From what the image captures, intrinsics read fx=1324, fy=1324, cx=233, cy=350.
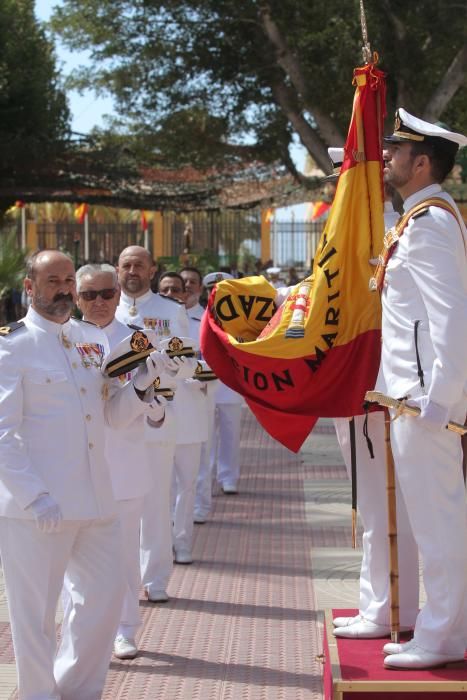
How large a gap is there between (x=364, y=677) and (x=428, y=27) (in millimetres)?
16469

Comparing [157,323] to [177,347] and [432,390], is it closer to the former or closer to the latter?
[177,347]

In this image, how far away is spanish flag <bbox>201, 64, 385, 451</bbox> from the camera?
5684 millimetres

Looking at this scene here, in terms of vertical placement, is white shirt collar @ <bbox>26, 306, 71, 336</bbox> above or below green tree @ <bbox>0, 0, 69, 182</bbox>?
below

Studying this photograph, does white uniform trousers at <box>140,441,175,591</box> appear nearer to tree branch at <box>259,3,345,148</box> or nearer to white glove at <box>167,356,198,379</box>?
white glove at <box>167,356,198,379</box>

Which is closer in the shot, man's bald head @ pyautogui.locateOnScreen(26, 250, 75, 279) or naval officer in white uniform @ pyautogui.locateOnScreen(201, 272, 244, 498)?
man's bald head @ pyautogui.locateOnScreen(26, 250, 75, 279)

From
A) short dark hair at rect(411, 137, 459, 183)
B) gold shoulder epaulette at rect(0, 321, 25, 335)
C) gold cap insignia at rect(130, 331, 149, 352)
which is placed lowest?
gold cap insignia at rect(130, 331, 149, 352)

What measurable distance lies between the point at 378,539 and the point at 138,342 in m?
1.35

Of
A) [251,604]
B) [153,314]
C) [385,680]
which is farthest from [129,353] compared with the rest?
[251,604]

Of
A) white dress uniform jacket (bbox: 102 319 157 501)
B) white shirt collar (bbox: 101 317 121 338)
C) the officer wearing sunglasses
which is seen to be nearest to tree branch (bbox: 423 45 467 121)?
white shirt collar (bbox: 101 317 121 338)

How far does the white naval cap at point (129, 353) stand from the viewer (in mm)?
5703

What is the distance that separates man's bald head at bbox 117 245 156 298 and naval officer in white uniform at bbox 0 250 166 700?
2527 mm

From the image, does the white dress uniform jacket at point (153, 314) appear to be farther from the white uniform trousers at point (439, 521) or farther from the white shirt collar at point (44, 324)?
the white uniform trousers at point (439, 521)

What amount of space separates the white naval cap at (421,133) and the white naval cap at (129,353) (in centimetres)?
138

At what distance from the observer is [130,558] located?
7.14 meters
